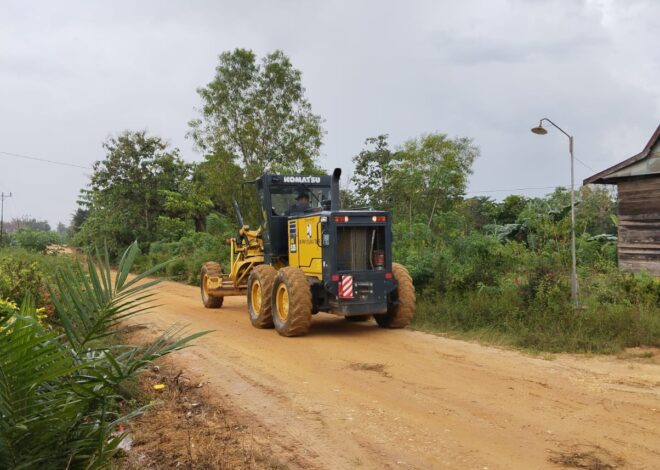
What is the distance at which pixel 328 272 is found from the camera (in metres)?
9.90

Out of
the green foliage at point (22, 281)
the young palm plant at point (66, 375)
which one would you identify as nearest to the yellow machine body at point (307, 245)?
the green foliage at point (22, 281)

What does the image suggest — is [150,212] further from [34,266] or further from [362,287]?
[362,287]

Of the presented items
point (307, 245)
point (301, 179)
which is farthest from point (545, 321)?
point (301, 179)

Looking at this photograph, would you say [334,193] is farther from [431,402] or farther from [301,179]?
[431,402]

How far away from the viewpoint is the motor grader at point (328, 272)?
9.88 m

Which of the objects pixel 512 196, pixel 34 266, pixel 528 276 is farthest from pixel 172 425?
pixel 512 196

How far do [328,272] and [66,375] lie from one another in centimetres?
733

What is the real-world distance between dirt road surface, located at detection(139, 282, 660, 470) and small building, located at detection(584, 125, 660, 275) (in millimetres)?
6995

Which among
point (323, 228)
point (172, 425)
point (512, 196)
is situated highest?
point (512, 196)

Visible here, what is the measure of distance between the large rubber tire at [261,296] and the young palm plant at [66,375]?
7.74m

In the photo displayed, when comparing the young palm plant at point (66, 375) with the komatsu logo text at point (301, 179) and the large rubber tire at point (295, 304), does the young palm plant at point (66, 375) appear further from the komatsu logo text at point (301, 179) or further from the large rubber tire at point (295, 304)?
the komatsu logo text at point (301, 179)

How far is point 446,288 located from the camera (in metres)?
11.9

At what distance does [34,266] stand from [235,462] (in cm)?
730

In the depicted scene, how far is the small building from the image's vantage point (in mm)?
13477
